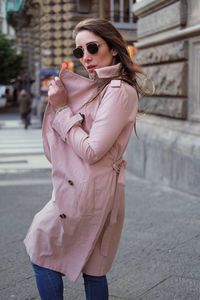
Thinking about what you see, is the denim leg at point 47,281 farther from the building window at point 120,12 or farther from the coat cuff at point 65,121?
the building window at point 120,12

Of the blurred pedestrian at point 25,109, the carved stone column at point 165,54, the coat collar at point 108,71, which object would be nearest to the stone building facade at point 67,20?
the blurred pedestrian at point 25,109

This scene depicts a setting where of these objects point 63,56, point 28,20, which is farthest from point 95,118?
point 28,20

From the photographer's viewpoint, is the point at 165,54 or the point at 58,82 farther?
the point at 165,54

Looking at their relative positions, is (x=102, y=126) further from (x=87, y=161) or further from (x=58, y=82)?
(x=58, y=82)

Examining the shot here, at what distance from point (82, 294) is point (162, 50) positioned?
437cm

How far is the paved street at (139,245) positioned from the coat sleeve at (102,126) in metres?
1.27

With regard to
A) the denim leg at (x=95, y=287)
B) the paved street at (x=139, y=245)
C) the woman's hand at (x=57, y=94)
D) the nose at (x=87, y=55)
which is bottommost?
the paved street at (x=139, y=245)

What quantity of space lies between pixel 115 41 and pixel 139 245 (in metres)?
2.11

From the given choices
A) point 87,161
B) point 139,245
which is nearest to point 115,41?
point 87,161

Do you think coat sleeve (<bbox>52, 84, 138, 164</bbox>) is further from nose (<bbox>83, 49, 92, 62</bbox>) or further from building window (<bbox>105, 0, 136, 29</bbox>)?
building window (<bbox>105, 0, 136, 29</bbox>)

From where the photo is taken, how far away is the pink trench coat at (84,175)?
1.92m

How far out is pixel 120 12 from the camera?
20.2 metres

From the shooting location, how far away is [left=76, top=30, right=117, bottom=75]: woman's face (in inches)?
81.4

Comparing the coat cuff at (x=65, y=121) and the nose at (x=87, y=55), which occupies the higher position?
the nose at (x=87, y=55)
